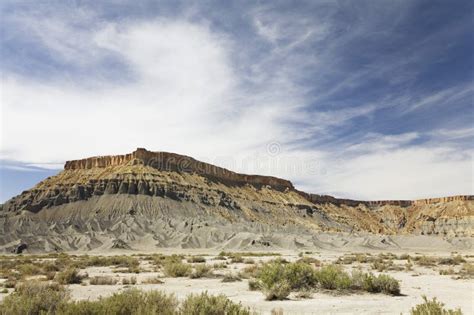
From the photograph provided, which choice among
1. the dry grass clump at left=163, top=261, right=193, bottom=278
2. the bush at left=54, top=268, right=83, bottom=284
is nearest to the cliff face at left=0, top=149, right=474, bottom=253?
the dry grass clump at left=163, top=261, right=193, bottom=278

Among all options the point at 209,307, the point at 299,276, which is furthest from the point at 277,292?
the point at 209,307

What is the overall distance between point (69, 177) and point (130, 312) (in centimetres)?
9783

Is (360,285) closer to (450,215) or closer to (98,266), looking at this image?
(98,266)

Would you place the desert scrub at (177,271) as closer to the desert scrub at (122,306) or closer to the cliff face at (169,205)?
the desert scrub at (122,306)

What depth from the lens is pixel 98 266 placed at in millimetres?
27234

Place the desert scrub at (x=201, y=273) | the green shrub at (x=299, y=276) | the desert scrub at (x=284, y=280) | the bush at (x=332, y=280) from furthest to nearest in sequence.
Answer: the desert scrub at (x=201, y=273), the green shrub at (x=299, y=276), the bush at (x=332, y=280), the desert scrub at (x=284, y=280)

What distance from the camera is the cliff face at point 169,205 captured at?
239ft

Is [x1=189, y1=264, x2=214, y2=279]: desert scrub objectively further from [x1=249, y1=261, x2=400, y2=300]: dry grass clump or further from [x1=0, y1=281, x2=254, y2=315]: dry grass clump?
[x1=0, y1=281, x2=254, y2=315]: dry grass clump

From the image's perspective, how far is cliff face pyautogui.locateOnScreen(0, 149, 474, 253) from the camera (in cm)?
7281

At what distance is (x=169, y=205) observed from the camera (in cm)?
8494

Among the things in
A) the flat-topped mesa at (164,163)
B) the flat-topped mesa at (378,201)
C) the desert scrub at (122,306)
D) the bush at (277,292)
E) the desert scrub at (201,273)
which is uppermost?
the flat-topped mesa at (164,163)

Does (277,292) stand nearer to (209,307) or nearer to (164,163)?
(209,307)

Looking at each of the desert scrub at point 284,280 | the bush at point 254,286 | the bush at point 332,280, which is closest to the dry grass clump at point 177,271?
the bush at point 254,286

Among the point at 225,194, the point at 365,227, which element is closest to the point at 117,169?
the point at 225,194
